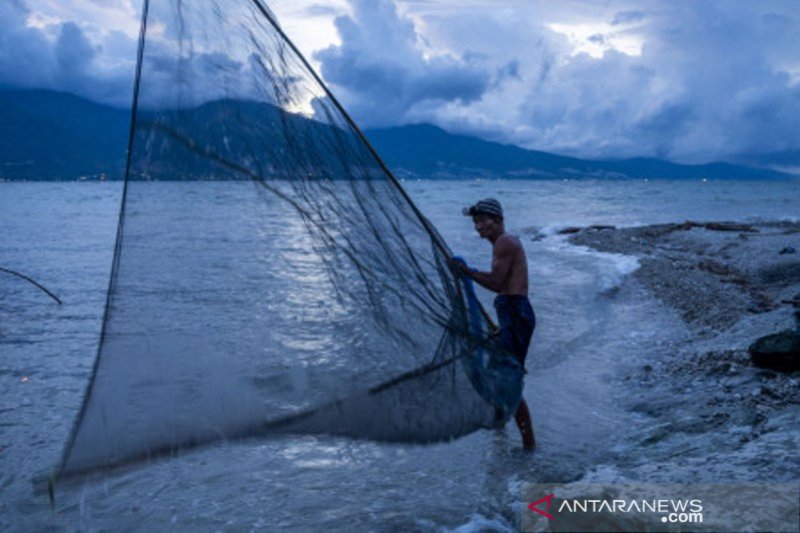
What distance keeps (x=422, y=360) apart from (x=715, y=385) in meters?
3.48

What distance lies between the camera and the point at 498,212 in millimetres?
4418

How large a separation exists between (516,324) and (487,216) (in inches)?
37.1

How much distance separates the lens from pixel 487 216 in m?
4.40

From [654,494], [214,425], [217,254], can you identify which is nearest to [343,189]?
[217,254]

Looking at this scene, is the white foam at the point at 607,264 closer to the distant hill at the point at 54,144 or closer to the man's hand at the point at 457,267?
the man's hand at the point at 457,267

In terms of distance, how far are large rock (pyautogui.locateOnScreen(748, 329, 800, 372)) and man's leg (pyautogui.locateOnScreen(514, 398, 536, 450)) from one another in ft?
8.67

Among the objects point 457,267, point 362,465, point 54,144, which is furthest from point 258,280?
point 54,144

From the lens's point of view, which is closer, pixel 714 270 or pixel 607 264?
pixel 714 270

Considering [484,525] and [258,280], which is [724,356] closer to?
[484,525]

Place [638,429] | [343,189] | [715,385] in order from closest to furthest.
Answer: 1. [343,189]
2. [638,429]
3. [715,385]

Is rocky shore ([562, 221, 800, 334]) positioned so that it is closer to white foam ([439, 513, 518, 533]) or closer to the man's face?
the man's face

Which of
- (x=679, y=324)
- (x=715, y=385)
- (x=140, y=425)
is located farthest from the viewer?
(x=679, y=324)

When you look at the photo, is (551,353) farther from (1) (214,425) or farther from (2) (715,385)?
(1) (214,425)

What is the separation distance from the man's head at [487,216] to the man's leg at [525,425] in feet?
4.81
